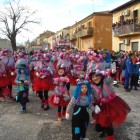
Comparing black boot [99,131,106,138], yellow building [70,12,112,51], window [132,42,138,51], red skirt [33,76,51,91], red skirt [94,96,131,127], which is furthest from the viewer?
yellow building [70,12,112,51]

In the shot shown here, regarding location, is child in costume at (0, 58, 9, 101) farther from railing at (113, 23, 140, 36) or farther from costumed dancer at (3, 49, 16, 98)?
railing at (113, 23, 140, 36)

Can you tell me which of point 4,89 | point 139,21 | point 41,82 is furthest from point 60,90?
point 139,21

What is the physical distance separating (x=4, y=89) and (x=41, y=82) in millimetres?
2428

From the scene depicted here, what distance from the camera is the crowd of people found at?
6043mm

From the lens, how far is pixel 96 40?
156 feet

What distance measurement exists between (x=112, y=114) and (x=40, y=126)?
222cm

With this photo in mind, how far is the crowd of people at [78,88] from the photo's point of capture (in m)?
6.04

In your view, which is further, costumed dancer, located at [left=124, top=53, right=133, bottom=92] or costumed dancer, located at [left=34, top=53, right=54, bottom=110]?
costumed dancer, located at [left=124, top=53, right=133, bottom=92]

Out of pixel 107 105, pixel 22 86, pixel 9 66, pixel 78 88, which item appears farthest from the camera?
pixel 9 66

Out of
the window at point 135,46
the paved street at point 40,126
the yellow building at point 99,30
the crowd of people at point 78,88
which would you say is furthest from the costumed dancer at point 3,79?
the yellow building at point 99,30

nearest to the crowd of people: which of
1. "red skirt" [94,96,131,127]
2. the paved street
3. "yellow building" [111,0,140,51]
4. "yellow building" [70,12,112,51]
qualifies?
"red skirt" [94,96,131,127]

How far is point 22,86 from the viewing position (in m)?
9.22

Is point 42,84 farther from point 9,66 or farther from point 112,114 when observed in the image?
point 112,114

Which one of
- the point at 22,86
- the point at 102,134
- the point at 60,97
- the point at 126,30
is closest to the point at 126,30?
the point at 126,30
